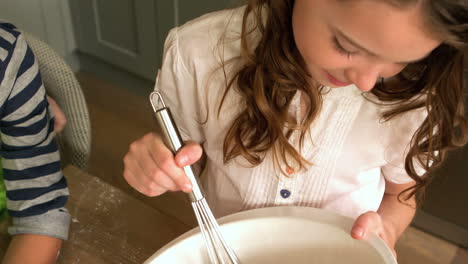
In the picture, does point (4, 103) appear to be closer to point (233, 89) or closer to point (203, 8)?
point (233, 89)

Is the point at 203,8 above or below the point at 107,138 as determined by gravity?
above

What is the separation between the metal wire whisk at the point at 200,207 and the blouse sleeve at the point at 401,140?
26 cm

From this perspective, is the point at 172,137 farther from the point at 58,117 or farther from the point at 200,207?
the point at 58,117

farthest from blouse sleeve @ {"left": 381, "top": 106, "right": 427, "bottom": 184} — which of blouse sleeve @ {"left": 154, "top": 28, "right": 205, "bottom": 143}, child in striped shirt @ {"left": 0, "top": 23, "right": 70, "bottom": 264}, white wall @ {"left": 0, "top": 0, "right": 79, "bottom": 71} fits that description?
white wall @ {"left": 0, "top": 0, "right": 79, "bottom": 71}

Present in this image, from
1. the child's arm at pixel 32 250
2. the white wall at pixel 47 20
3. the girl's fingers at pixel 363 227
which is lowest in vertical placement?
the white wall at pixel 47 20

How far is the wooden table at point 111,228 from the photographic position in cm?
63

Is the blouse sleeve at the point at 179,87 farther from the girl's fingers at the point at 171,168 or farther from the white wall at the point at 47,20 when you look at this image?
the white wall at the point at 47,20

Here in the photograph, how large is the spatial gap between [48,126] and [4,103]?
73 mm

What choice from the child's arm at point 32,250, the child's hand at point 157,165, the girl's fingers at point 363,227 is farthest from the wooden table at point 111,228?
the girl's fingers at point 363,227

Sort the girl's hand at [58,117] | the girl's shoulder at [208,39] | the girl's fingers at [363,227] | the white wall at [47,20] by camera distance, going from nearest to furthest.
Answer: the girl's fingers at [363,227] < the girl's shoulder at [208,39] < the girl's hand at [58,117] < the white wall at [47,20]

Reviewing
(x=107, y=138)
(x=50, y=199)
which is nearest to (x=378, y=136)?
(x=50, y=199)

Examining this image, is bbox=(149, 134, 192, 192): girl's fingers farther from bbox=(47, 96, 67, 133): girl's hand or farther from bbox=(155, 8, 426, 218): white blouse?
bbox=(47, 96, 67, 133): girl's hand

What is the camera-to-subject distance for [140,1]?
5.61 feet

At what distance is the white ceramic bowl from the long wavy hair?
12cm
